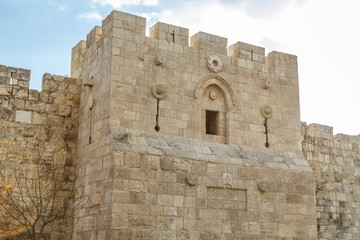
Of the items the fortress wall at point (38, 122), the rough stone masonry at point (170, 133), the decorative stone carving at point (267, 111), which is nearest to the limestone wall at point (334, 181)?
the rough stone masonry at point (170, 133)

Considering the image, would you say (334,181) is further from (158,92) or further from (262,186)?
(158,92)

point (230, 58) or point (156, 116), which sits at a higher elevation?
point (230, 58)

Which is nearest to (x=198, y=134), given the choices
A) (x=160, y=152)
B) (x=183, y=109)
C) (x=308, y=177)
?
(x=183, y=109)

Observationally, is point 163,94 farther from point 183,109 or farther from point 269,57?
point 269,57

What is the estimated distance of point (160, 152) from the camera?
10.3 metres

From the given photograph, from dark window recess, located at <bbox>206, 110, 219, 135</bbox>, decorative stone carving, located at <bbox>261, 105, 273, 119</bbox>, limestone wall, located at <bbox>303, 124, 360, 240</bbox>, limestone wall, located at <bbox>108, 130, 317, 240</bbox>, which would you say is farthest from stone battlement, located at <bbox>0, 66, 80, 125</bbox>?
limestone wall, located at <bbox>303, 124, 360, 240</bbox>

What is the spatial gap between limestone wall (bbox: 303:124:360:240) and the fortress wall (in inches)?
273

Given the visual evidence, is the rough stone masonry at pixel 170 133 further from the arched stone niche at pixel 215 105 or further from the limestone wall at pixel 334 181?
the limestone wall at pixel 334 181

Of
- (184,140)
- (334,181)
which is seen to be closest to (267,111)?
(184,140)

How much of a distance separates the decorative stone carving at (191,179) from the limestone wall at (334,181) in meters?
5.43

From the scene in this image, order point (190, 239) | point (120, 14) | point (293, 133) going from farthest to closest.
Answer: point (293, 133) < point (120, 14) < point (190, 239)

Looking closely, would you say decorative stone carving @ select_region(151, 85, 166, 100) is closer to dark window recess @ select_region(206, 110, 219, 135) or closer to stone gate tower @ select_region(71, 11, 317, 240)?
stone gate tower @ select_region(71, 11, 317, 240)

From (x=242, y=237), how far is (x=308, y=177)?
246cm

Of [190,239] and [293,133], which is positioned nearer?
[190,239]
